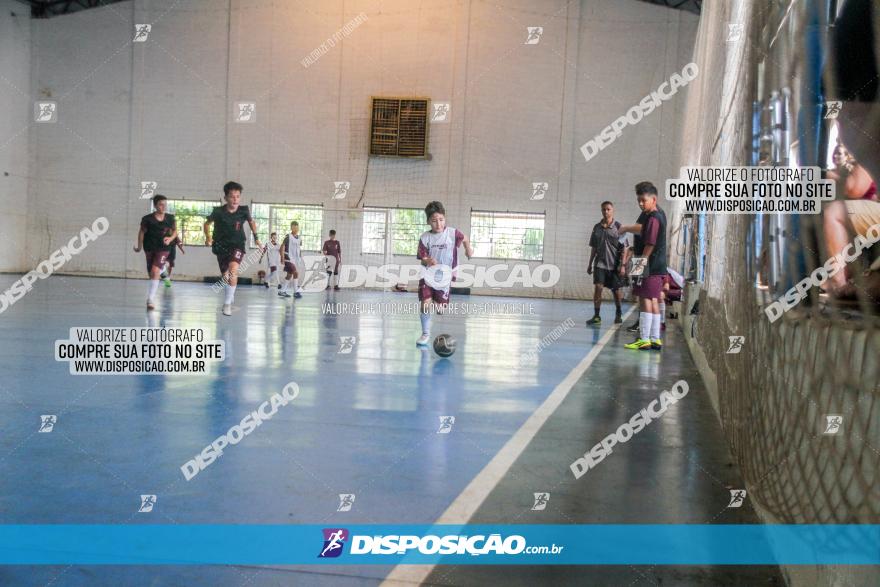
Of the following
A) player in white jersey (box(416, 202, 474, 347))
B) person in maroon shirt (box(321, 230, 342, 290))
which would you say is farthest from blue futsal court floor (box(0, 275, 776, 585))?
person in maroon shirt (box(321, 230, 342, 290))

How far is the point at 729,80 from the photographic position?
6555 millimetres

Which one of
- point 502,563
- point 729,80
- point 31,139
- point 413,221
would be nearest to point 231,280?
point 729,80

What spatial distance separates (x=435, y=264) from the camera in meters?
9.48

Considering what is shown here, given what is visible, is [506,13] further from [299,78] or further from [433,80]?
[299,78]

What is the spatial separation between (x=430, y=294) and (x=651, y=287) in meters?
2.98

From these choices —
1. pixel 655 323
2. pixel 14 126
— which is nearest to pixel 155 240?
pixel 655 323

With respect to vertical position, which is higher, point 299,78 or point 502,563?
point 299,78

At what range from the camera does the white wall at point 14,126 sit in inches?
993

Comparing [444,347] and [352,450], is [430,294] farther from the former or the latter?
[352,450]

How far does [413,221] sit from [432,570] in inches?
900

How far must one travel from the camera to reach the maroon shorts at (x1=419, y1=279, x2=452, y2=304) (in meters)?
9.36

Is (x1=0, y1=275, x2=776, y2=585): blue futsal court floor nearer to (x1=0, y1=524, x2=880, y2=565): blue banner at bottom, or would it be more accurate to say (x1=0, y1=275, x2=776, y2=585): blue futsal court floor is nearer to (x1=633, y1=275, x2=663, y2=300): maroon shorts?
(x1=0, y1=524, x2=880, y2=565): blue banner at bottom

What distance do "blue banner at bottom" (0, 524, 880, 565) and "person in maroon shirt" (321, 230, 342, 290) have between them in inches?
782

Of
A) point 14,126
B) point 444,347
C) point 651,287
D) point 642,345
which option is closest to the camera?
point 444,347
